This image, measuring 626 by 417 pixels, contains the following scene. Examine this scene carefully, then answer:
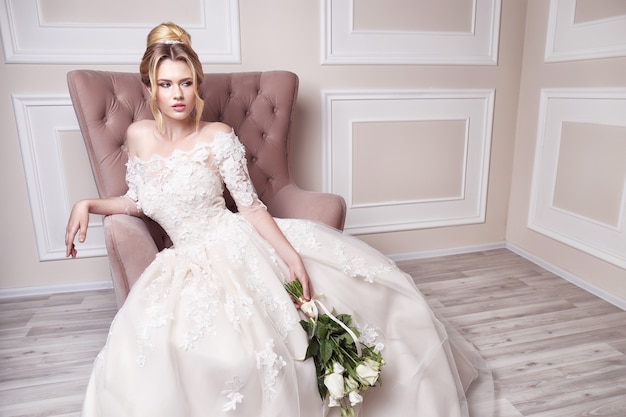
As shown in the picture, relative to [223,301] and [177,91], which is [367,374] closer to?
[223,301]

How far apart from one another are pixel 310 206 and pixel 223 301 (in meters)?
0.71

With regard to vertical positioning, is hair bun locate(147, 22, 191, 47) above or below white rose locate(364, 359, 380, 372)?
above

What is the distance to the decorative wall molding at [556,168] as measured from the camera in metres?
2.39

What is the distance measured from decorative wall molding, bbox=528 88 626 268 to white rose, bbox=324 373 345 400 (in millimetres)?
A: 1894

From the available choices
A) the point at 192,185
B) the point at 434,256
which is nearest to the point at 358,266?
the point at 192,185

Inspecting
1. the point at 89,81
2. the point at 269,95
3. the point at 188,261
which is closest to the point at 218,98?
the point at 269,95

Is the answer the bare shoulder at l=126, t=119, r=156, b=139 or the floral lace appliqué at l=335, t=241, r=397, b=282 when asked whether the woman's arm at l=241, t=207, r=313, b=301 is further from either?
the bare shoulder at l=126, t=119, r=156, b=139

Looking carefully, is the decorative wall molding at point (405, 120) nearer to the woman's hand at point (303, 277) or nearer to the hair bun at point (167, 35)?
the hair bun at point (167, 35)

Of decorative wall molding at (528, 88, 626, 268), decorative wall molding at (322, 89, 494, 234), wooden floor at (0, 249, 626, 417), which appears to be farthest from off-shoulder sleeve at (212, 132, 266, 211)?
decorative wall molding at (528, 88, 626, 268)

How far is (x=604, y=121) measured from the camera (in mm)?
2441

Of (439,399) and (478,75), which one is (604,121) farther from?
(439,399)

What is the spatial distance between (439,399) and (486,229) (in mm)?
1941

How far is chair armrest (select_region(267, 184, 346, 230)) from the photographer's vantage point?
1868mm

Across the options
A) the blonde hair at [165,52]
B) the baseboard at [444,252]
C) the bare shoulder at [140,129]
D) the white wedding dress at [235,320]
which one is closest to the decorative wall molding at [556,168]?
the baseboard at [444,252]
